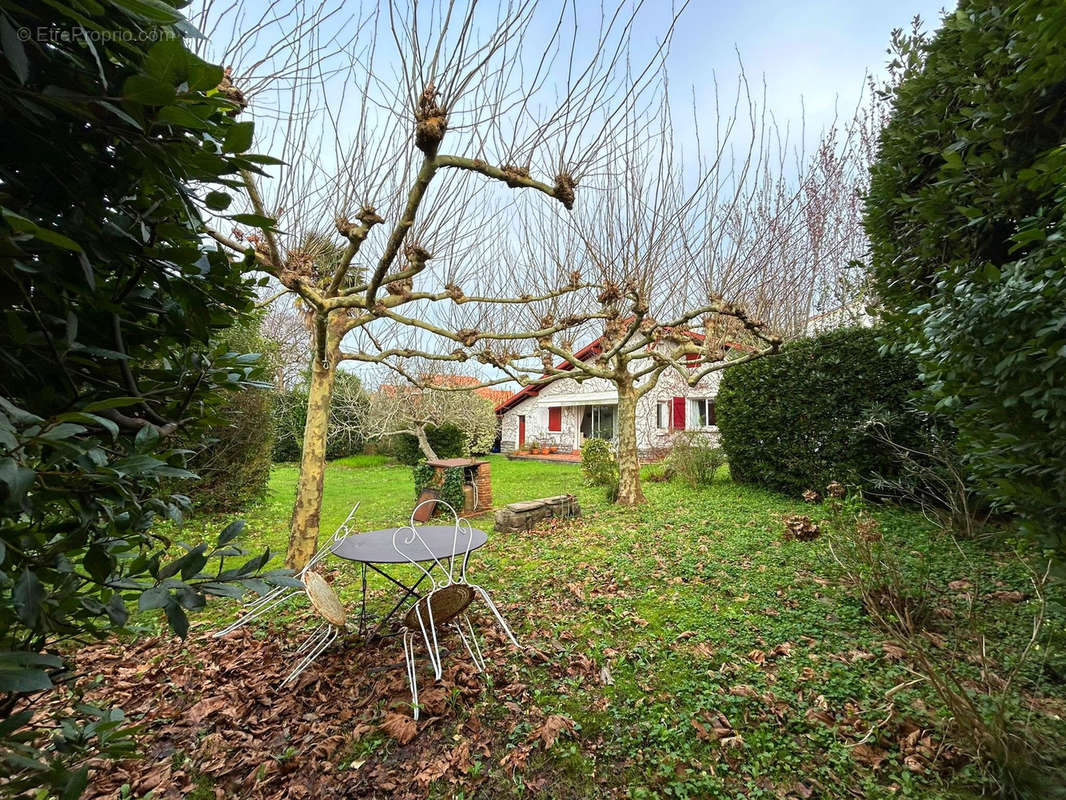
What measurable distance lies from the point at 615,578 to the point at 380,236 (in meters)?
5.59

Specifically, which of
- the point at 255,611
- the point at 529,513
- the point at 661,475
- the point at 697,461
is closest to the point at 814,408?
the point at 697,461

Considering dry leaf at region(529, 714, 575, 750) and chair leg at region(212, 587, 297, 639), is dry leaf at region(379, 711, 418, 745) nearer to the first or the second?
dry leaf at region(529, 714, 575, 750)

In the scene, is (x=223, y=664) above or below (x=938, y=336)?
below

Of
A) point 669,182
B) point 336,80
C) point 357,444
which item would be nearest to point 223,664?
point 336,80

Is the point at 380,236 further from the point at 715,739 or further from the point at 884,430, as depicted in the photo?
the point at 884,430

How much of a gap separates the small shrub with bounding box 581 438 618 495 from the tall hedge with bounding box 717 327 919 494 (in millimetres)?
2630

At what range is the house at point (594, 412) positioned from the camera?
17.1m

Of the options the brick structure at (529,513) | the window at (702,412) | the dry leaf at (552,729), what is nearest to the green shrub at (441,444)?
the window at (702,412)

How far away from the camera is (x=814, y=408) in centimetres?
786

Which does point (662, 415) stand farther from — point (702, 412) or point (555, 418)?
point (555, 418)

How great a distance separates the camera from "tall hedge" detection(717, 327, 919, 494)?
7.03m

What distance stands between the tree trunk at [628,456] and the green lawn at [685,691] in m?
3.04

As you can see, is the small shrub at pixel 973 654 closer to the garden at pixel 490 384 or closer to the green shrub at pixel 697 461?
the garden at pixel 490 384

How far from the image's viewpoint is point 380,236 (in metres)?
6.42
